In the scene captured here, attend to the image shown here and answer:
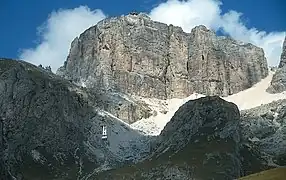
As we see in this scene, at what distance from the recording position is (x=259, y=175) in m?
110

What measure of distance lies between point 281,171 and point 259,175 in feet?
21.6

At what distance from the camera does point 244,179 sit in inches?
4333

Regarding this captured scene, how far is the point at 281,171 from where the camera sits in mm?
104062

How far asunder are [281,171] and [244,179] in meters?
8.83

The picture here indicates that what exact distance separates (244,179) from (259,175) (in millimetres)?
3105
